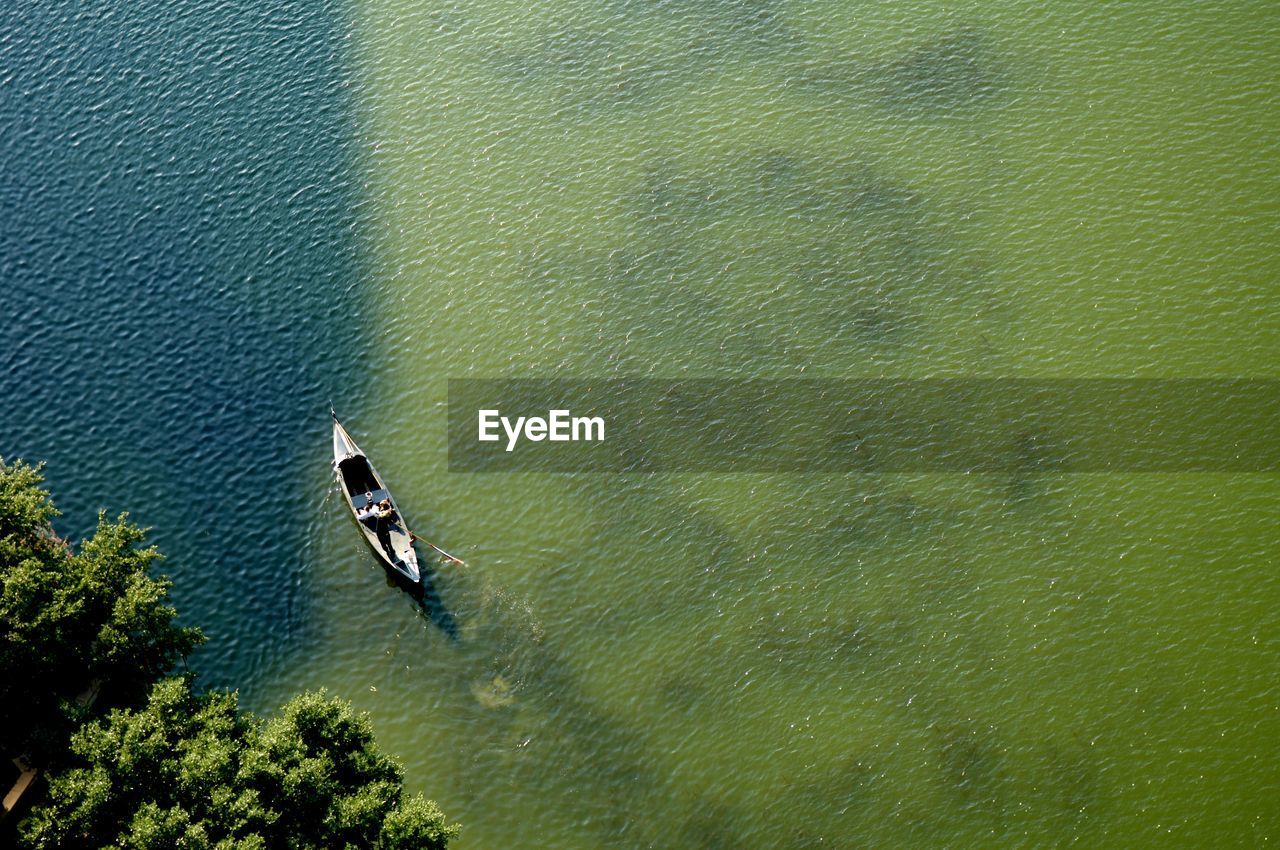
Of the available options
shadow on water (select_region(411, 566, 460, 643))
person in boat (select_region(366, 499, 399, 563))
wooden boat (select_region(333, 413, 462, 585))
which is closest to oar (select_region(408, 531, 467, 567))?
wooden boat (select_region(333, 413, 462, 585))

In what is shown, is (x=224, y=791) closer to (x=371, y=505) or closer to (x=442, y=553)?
(x=442, y=553)

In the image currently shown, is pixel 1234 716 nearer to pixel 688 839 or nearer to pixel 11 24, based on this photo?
pixel 688 839

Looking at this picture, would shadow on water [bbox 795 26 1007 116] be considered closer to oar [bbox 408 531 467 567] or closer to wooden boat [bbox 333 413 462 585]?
wooden boat [bbox 333 413 462 585]

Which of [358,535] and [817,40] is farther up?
[817,40]

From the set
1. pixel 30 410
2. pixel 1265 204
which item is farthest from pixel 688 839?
pixel 1265 204

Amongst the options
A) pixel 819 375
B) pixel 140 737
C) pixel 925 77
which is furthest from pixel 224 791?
pixel 925 77
